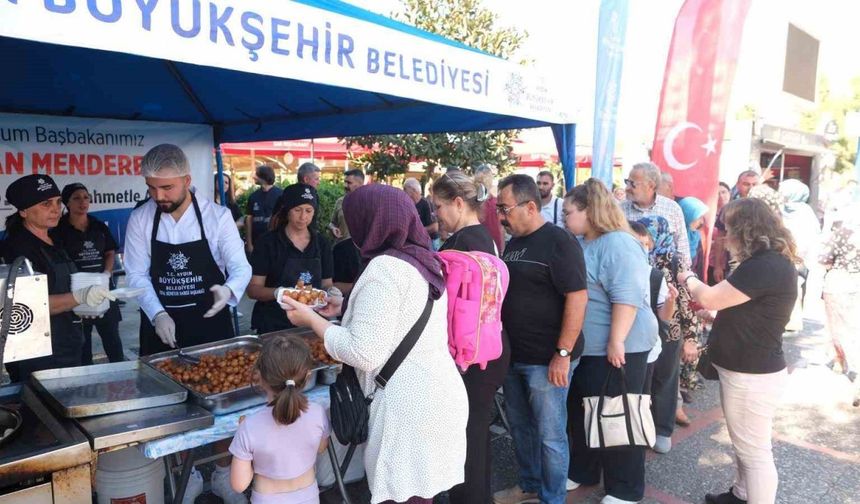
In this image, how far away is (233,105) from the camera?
16.3ft

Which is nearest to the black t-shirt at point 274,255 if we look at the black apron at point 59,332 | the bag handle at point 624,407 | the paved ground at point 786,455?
the black apron at point 59,332

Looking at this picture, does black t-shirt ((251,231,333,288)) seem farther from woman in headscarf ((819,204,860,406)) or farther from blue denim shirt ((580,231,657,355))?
woman in headscarf ((819,204,860,406))

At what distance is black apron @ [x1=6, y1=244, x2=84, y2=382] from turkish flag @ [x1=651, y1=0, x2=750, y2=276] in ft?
14.4

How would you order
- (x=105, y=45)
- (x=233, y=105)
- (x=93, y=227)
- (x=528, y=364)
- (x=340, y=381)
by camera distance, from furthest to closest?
(x=233, y=105)
(x=93, y=227)
(x=528, y=364)
(x=340, y=381)
(x=105, y=45)

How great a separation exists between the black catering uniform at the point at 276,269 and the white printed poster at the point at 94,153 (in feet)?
7.71

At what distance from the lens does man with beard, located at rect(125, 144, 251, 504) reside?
269 centimetres

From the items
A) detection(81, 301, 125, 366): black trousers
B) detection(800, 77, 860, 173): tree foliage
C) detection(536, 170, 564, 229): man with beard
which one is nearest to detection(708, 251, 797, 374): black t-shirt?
detection(536, 170, 564, 229): man with beard

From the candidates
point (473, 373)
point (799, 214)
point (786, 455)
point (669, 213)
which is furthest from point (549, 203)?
point (473, 373)

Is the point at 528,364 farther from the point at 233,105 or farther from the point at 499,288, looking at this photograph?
the point at 233,105

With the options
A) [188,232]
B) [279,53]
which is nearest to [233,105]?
[188,232]

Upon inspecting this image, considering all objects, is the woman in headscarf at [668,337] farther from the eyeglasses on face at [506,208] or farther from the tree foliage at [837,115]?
the tree foliage at [837,115]

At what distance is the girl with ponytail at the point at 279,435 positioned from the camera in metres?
1.85

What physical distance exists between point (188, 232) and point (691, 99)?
13.0 feet

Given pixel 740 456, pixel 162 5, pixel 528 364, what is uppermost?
pixel 162 5
